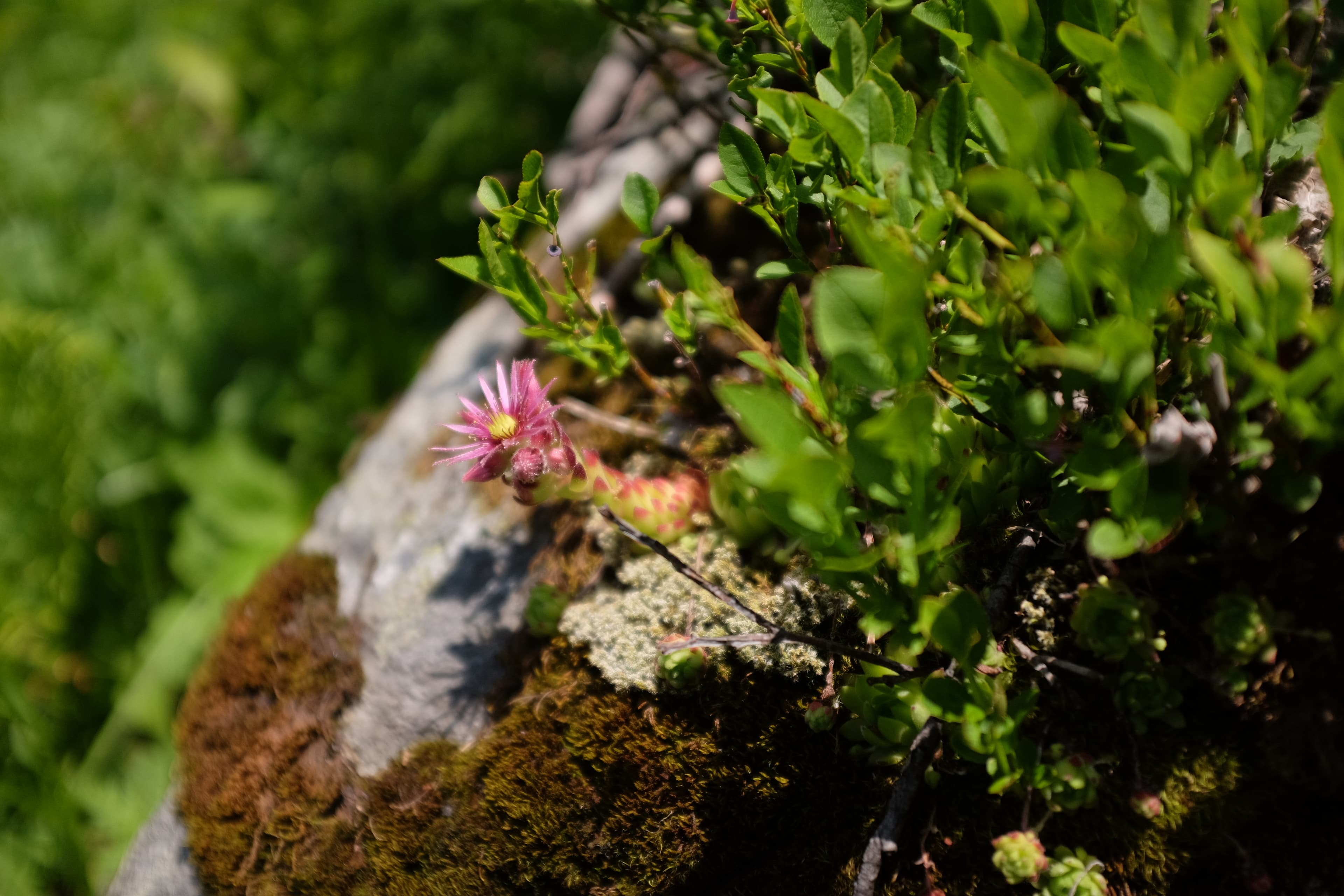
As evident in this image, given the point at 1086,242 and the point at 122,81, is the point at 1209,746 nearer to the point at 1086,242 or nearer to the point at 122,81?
the point at 1086,242

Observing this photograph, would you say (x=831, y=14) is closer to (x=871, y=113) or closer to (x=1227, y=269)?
(x=871, y=113)

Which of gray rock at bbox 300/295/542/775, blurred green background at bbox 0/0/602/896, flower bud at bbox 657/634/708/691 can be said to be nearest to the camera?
flower bud at bbox 657/634/708/691

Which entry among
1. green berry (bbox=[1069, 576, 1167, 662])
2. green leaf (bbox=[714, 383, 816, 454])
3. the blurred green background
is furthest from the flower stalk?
the blurred green background

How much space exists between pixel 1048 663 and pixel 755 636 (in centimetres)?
46

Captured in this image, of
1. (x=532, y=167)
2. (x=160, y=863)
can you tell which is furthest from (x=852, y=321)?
(x=160, y=863)

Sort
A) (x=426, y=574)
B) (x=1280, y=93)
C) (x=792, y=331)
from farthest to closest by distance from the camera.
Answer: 1. (x=426, y=574)
2. (x=792, y=331)
3. (x=1280, y=93)

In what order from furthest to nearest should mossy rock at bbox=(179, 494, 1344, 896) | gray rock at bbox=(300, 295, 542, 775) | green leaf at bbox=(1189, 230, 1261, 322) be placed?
gray rock at bbox=(300, 295, 542, 775) → mossy rock at bbox=(179, 494, 1344, 896) → green leaf at bbox=(1189, 230, 1261, 322)

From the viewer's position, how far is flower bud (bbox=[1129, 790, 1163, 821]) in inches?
52.8

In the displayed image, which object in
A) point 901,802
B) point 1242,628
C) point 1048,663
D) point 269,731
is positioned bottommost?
point 269,731

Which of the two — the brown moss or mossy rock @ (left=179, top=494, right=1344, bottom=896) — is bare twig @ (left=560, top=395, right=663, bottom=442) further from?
the brown moss

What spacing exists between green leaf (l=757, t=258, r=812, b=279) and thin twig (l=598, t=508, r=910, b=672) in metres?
0.47

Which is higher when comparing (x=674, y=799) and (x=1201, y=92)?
(x=1201, y=92)

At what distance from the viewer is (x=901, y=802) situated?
1397 mm

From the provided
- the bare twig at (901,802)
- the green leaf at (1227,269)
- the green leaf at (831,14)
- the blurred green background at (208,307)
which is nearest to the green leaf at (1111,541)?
the green leaf at (1227,269)
